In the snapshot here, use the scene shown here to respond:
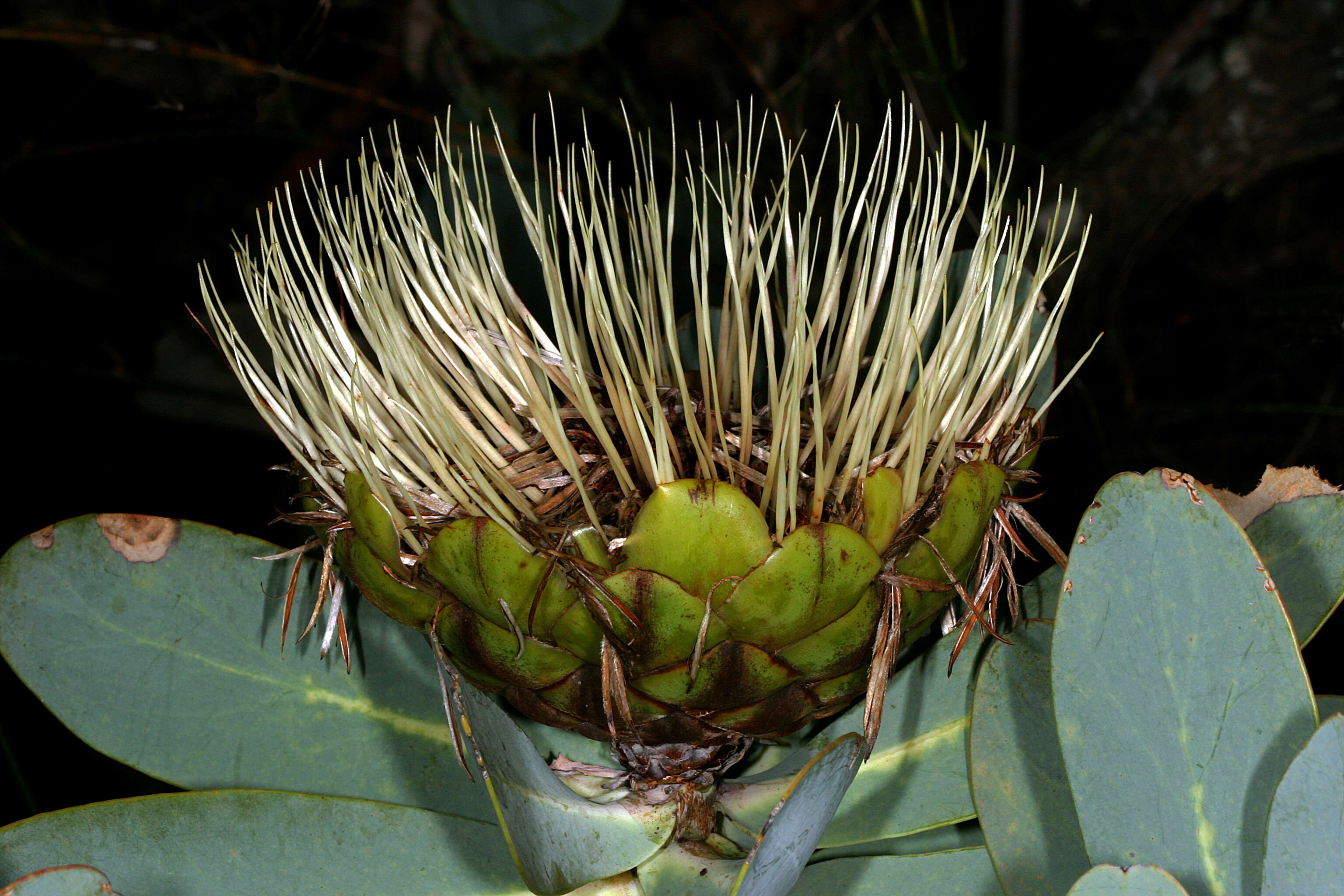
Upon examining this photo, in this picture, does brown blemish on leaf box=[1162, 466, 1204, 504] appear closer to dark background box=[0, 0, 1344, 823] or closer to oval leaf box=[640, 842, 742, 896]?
oval leaf box=[640, 842, 742, 896]

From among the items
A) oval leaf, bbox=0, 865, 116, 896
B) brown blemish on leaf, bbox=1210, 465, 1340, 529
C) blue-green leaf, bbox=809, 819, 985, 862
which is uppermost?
brown blemish on leaf, bbox=1210, 465, 1340, 529

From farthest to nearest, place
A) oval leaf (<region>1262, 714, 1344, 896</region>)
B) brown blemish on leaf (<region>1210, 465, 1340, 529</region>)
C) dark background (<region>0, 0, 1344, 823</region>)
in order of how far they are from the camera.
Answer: dark background (<region>0, 0, 1344, 823</region>) → brown blemish on leaf (<region>1210, 465, 1340, 529</region>) → oval leaf (<region>1262, 714, 1344, 896</region>)

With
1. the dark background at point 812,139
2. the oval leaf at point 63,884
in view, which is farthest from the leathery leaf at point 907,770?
the dark background at point 812,139

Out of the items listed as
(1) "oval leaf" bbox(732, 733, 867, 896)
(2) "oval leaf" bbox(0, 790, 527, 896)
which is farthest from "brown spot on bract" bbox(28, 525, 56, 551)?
(1) "oval leaf" bbox(732, 733, 867, 896)

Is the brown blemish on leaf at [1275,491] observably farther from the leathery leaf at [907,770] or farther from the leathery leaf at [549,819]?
the leathery leaf at [549,819]

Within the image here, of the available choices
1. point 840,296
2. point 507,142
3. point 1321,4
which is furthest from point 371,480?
point 1321,4

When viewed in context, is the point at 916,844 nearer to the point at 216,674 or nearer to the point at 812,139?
the point at 216,674

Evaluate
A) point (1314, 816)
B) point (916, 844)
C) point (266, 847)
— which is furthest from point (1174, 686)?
point (266, 847)
